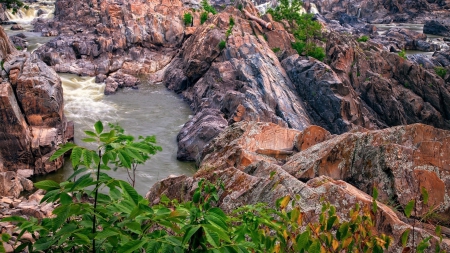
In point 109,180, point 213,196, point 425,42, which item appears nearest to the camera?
point 109,180

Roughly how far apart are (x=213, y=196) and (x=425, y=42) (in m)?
55.0

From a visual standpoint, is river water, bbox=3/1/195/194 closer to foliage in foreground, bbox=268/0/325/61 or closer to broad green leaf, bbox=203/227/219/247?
foliage in foreground, bbox=268/0/325/61

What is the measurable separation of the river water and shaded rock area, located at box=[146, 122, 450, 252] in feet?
27.7

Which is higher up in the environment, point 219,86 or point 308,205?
point 308,205

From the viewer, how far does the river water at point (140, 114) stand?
19609mm

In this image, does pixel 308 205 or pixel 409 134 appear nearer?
pixel 308 205

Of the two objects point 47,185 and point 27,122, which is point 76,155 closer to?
point 47,185

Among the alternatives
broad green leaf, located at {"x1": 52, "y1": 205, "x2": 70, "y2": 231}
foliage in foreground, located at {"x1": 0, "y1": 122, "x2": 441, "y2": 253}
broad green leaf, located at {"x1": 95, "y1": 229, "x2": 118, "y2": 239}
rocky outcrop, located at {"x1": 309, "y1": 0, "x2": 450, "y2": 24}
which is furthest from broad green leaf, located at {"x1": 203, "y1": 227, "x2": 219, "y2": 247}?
rocky outcrop, located at {"x1": 309, "y1": 0, "x2": 450, "y2": 24}

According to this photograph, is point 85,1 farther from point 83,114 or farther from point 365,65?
point 365,65

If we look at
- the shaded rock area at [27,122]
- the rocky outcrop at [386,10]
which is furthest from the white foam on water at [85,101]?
the rocky outcrop at [386,10]

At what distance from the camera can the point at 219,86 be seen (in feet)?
91.4

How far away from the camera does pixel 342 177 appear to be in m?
9.07

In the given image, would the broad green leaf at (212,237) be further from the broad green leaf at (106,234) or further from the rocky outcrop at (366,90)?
the rocky outcrop at (366,90)

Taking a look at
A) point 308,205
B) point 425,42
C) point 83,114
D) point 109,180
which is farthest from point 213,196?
point 425,42
